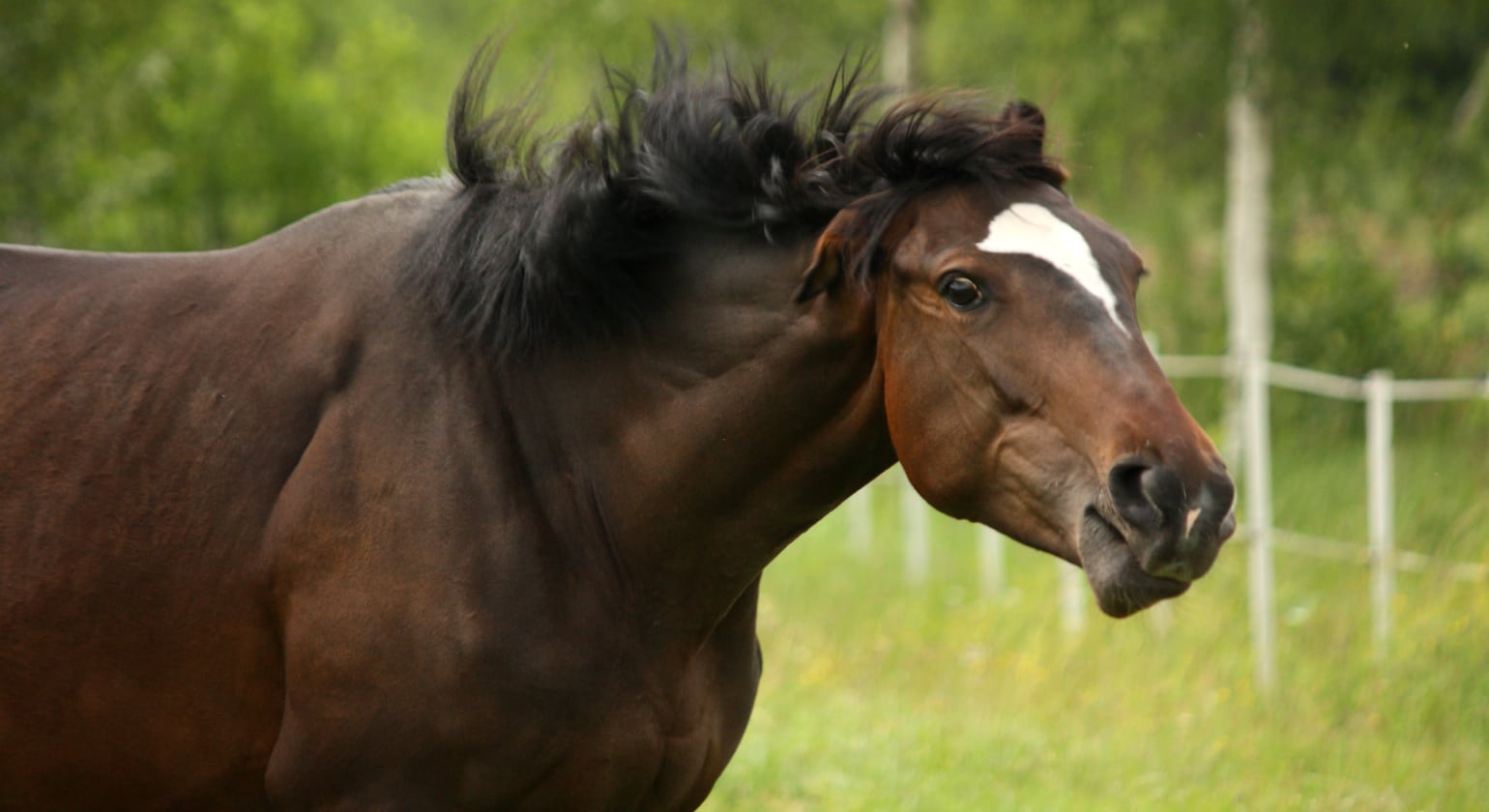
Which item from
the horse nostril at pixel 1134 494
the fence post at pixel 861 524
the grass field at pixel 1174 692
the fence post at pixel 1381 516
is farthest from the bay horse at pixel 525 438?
the fence post at pixel 861 524

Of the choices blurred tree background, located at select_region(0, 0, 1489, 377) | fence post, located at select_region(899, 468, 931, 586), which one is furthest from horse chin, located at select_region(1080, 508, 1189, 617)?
fence post, located at select_region(899, 468, 931, 586)

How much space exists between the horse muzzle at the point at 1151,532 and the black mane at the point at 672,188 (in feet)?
2.52

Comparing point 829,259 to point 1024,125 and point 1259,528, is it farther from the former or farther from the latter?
point 1259,528

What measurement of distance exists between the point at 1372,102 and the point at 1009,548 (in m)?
5.74

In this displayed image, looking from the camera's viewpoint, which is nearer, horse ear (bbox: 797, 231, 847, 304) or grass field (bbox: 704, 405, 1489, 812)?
horse ear (bbox: 797, 231, 847, 304)

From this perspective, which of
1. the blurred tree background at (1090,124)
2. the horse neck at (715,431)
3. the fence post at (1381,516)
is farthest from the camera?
the blurred tree background at (1090,124)

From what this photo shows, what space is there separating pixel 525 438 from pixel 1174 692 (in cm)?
530

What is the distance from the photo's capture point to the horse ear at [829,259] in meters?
3.14

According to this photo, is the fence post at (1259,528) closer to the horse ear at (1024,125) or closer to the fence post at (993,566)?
the fence post at (993,566)

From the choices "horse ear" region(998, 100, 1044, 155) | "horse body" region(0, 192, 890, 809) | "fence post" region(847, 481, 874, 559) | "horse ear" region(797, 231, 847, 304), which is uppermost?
"horse ear" region(998, 100, 1044, 155)

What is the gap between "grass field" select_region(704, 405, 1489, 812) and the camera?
20.7ft

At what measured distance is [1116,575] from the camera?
2.75 m

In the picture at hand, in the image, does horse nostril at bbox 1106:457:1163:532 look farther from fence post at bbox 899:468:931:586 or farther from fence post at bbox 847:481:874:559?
fence post at bbox 847:481:874:559

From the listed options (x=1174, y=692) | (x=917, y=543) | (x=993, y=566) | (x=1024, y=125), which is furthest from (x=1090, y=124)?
(x=1024, y=125)
